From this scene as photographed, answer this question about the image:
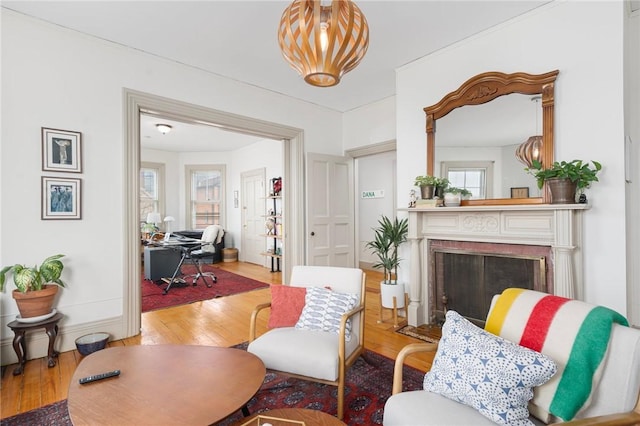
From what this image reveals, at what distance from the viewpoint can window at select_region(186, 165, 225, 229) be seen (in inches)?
334

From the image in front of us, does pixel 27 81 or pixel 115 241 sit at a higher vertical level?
pixel 27 81

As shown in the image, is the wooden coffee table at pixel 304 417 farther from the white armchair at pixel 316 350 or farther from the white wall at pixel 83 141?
the white wall at pixel 83 141

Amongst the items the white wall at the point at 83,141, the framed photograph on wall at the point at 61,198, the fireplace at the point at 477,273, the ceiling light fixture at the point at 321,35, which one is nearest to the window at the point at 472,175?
the fireplace at the point at 477,273

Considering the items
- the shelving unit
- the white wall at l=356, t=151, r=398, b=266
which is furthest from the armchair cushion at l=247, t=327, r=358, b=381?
the white wall at l=356, t=151, r=398, b=266

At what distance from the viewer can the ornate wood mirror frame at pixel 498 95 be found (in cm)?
268

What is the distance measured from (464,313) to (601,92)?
2.20m

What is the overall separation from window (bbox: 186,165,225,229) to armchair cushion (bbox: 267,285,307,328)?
6.58 m

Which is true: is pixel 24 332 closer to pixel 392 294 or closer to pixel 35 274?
pixel 35 274

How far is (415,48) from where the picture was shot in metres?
3.36

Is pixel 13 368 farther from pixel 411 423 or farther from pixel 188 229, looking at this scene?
pixel 188 229

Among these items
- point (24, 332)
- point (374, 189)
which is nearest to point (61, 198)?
point (24, 332)

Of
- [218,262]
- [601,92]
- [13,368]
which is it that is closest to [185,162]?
[218,262]

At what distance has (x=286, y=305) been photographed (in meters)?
2.34

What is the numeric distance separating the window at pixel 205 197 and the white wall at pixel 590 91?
277 inches
